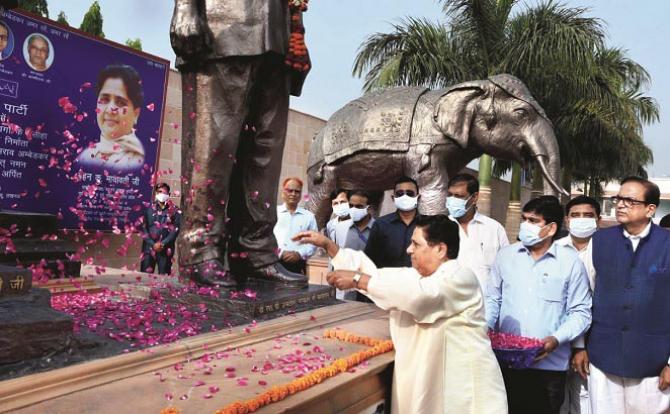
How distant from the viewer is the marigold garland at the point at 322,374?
1.72 metres

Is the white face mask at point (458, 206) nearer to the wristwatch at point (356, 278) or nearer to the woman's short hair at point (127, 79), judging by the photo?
the wristwatch at point (356, 278)

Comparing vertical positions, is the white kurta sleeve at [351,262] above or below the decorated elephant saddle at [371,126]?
below

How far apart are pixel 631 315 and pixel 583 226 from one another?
105 cm

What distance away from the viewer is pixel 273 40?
2.96 m

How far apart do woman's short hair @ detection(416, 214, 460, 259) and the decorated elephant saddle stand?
451 cm

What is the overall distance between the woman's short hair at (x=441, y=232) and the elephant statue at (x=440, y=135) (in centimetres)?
416

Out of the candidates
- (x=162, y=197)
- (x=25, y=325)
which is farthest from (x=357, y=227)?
(x=25, y=325)

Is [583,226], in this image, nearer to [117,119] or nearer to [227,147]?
[227,147]

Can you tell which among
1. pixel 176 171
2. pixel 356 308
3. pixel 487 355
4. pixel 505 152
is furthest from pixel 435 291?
pixel 176 171

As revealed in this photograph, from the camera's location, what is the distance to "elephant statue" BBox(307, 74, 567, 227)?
6648 mm

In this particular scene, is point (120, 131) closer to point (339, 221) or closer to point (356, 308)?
point (339, 221)

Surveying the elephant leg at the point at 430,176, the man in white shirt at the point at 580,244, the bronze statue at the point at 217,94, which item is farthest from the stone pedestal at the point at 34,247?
the elephant leg at the point at 430,176

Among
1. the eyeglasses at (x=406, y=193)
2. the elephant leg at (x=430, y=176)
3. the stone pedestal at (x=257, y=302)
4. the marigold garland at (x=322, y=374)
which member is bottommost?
the marigold garland at (x=322, y=374)

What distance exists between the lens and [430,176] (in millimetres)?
6602
